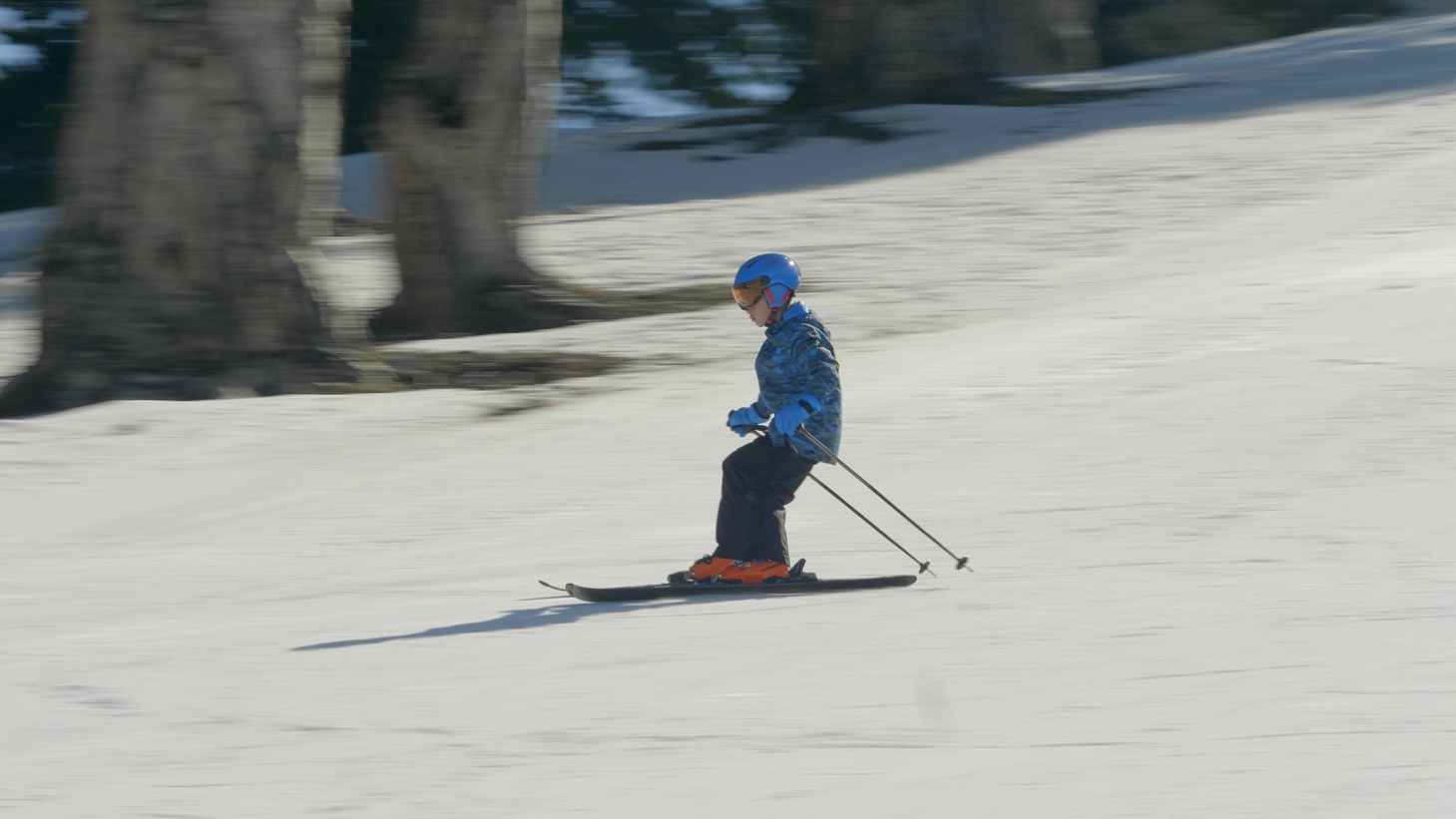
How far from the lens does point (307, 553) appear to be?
866 centimetres

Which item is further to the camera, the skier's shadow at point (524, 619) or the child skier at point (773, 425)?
the child skier at point (773, 425)

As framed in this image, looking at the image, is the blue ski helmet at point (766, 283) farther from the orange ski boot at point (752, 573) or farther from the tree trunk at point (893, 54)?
the tree trunk at point (893, 54)

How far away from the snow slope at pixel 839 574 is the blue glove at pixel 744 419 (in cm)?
61

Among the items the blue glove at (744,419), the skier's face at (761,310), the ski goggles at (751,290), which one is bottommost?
the blue glove at (744,419)

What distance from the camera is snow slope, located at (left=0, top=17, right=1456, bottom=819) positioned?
5.43m

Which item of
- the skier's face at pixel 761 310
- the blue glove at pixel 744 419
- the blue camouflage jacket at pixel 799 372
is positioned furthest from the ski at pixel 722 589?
the skier's face at pixel 761 310

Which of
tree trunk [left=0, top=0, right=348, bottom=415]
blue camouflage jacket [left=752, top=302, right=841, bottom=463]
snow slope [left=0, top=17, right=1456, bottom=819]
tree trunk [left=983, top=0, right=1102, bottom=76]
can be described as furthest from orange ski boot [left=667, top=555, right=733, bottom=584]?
tree trunk [left=983, top=0, right=1102, bottom=76]

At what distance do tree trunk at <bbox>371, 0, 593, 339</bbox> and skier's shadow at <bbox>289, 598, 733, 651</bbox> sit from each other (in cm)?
829

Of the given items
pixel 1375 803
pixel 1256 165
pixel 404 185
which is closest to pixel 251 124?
pixel 404 185

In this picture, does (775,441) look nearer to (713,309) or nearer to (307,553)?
(307,553)

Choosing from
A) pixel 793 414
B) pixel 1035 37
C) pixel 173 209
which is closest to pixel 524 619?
pixel 793 414

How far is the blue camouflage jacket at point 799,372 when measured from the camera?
7477 millimetres

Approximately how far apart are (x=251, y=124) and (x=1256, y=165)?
38.6 ft

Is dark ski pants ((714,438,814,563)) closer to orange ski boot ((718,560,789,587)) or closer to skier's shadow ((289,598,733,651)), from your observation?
orange ski boot ((718,560,789,587))
